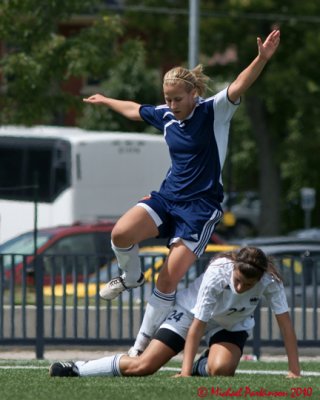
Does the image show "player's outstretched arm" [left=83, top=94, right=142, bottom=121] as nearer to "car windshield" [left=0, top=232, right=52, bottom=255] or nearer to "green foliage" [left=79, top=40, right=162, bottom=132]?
"car windshield" [left=0, top=232, right=52, bottom=255]

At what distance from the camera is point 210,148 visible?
1116 cm

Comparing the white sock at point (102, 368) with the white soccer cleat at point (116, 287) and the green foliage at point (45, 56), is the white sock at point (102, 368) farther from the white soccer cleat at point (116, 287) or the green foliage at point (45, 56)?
the green foliage at point (45, 56)

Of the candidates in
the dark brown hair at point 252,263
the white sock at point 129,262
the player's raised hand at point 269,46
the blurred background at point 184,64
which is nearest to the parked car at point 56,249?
the blurred background at point 184,64

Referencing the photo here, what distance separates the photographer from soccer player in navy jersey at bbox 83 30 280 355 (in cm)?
1108

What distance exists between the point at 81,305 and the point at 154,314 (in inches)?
209

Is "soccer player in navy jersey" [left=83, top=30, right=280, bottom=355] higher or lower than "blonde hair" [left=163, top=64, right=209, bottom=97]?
lower

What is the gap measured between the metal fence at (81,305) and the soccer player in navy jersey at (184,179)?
531 cm

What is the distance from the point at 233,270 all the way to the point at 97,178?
23016mm

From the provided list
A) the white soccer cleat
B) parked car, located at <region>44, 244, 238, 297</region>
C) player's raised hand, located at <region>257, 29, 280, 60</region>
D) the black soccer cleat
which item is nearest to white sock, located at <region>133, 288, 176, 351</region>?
the white soccer cleat

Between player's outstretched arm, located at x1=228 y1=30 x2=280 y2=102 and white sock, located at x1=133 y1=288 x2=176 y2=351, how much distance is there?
168 cm

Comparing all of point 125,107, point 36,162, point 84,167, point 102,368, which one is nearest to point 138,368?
point 102,368

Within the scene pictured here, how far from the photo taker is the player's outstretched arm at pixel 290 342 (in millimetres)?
11250

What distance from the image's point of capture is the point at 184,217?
11242 millimetres

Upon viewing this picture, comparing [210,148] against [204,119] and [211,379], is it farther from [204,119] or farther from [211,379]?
[211,379]
